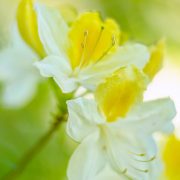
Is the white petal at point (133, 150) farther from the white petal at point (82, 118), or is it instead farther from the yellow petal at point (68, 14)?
the yellow petal at point (68, 14)

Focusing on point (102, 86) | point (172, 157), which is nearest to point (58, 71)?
point (102, 86)

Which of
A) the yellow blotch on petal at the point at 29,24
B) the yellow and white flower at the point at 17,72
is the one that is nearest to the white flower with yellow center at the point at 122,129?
the yellow blotch on petal at the point at 29,24

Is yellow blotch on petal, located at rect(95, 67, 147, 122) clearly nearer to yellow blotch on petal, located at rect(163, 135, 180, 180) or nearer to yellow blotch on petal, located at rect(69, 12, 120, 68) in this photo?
yellow blotch on petal, located at rect(69, 12, 120, 68)

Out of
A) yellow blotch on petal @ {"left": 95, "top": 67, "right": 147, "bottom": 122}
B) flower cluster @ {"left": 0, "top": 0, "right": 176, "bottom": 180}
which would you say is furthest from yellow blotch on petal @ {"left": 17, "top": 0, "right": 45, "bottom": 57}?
yellow blotch on petal @ {"left": 95, "top": 67, "right": 147, "bottom": 122}

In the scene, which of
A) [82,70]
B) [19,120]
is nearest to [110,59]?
[82,70]

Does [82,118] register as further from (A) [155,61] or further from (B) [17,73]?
(B) [17,73]

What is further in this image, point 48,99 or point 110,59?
point 48,99

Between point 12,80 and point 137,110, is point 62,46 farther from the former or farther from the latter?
point 12,80
